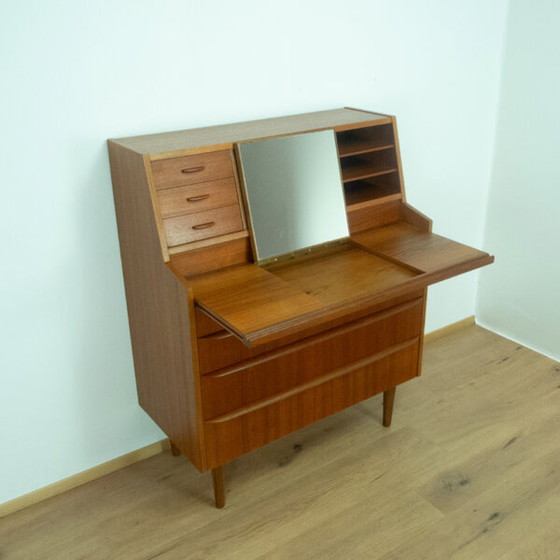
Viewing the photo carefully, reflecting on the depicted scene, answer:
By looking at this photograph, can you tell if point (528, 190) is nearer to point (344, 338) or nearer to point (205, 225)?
point (344, 338)

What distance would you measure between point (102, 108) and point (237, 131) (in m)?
0.43

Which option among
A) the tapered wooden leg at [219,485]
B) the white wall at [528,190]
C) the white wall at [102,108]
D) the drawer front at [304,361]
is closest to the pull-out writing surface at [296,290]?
the drawer front at [304,361]

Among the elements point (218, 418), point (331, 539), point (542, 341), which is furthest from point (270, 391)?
point (542, 341)

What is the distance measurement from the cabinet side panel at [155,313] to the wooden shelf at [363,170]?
0.74 meters

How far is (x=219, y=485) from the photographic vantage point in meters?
2.20

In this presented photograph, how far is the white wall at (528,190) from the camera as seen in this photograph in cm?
283

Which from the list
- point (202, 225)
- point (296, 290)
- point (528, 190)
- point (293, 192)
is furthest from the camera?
point (528, 190)

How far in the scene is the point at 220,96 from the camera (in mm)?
2227

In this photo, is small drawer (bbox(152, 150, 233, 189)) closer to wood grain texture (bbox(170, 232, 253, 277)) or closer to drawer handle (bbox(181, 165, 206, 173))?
drawer handle (bbox(181, 165, 206, 173))

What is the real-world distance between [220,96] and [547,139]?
1.54m

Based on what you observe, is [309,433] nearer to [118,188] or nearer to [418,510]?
[418,510]

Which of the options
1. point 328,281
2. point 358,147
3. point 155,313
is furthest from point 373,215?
point 155,313

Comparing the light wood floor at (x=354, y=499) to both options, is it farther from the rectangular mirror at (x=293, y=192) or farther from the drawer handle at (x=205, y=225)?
the drawer handle at (x=205, y=225)

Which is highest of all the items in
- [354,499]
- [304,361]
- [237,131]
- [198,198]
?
[237,131]
